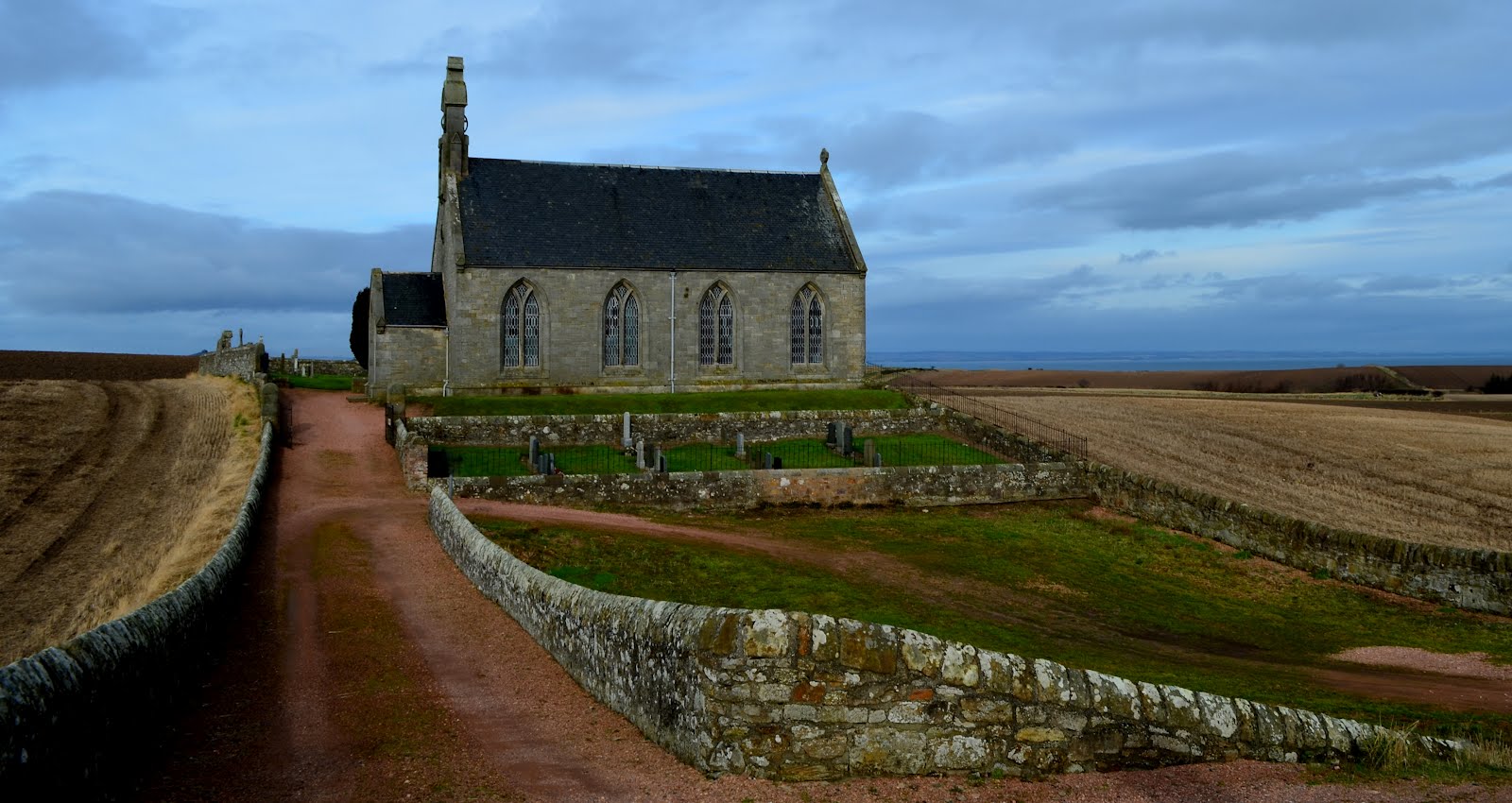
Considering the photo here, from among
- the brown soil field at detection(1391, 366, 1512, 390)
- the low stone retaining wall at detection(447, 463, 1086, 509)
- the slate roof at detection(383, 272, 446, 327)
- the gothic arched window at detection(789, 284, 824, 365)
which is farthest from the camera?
the brown soil field at detection(1391, 366, 1512, 390)

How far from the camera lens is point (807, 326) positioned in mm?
54531

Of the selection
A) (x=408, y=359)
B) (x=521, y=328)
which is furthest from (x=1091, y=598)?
(x=408, y=359)

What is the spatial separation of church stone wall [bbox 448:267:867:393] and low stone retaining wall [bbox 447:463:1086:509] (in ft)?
63.1

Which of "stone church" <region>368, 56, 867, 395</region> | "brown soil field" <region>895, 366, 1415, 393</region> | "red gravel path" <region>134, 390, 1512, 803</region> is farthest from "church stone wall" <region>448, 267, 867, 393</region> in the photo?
"red gravel path" <region>134, 390, 1512, 803</region>

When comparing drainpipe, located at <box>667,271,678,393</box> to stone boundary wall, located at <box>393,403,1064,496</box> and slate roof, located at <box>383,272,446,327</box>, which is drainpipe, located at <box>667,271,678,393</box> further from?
stone boundary wall, located at <box>393,403,1064,496</box>

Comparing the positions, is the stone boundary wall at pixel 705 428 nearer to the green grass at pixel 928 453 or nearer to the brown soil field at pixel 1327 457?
the green grass at pixel 928 453

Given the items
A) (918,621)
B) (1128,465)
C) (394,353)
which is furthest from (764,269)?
(918,621)

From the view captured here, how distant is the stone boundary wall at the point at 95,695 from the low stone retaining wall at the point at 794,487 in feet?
56.3

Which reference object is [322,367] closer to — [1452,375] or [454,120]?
[454,120]

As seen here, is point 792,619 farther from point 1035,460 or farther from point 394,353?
point 394,353

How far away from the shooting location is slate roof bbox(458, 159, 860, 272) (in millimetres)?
50312

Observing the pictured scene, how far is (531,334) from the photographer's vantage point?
Result: 5022cm

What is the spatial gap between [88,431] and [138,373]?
94.9 feet

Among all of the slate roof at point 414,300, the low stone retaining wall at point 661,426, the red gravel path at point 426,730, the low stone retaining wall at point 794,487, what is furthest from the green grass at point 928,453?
the slate roof at point 414,300
